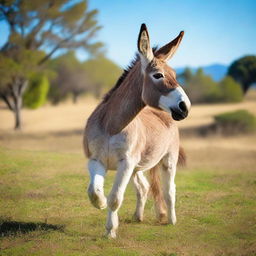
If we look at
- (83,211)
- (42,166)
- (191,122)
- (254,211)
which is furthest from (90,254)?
(191,122)

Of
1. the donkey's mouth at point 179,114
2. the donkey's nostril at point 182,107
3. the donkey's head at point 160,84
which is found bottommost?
the donkey's mouth at point 179,114

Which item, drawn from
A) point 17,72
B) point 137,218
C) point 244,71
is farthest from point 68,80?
point 137,218

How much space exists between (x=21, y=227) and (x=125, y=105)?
2547 mm

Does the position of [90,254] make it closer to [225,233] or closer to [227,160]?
[225,233]

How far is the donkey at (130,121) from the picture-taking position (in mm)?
5441

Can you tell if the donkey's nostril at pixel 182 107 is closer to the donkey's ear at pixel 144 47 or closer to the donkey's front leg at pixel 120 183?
the donkey's ear at pixel 144 47

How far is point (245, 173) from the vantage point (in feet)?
43.0

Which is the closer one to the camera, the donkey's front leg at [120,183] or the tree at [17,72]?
the donkey's front leg at [120,183]

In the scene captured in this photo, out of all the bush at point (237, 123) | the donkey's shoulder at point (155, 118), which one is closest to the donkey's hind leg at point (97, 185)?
the donkey's shoulder at point (155, 118)

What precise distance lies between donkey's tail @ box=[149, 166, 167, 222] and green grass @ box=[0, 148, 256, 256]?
21 cm

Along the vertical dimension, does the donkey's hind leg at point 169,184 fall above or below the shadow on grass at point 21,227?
above

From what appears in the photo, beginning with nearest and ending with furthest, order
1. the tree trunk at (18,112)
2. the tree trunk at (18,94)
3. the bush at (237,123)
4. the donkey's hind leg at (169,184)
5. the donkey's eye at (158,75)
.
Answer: the donkey's eye at (158,75) < the donkey's hind leg at (169,184) < the bush at (237,123) < the tree trunk at (18,94) < the tree trunk at (18,112)

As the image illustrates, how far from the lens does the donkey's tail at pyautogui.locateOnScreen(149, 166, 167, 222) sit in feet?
24.0

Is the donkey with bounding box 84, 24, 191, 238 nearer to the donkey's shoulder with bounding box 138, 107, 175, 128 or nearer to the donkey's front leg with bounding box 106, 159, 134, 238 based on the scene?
the donkey's front leg with bounding box 106, 159, 134, 238
